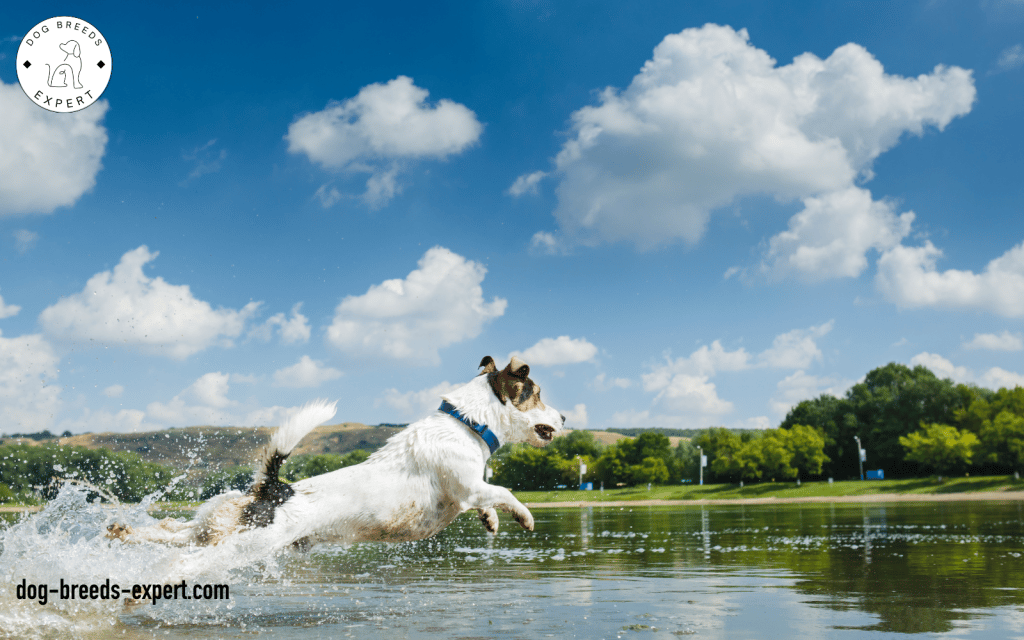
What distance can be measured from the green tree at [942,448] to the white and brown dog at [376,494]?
270 feet

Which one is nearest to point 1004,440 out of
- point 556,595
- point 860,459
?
point 860,459

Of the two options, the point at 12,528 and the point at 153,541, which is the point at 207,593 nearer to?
the point at 153,541

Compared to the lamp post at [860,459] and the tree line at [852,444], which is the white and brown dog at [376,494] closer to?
the tree line at [852,444]

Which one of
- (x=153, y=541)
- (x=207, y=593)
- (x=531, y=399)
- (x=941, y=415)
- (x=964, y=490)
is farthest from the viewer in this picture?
(x=941, y=415)

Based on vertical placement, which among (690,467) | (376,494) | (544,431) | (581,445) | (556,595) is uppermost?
(544,431)

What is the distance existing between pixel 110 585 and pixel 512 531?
957 inches

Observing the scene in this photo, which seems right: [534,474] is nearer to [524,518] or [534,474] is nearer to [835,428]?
[835,428]

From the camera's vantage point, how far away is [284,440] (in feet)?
18.2

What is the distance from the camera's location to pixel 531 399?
20.2 ft

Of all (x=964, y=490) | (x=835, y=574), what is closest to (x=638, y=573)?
(x=835, y=574)

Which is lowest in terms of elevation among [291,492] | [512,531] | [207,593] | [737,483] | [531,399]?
[737,483]

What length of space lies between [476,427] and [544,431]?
68cm

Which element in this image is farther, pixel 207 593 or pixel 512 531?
pixel 512 531

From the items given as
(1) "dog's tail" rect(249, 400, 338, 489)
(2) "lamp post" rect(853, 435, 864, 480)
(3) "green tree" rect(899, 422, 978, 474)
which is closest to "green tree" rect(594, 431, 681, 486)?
(2) "lamp post" rect(853, 435, 864, 480)
